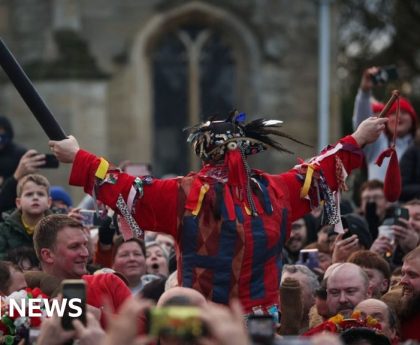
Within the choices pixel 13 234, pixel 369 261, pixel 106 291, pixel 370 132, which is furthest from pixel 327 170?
pixel 13 234

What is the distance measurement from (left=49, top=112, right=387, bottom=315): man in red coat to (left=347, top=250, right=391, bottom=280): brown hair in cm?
159

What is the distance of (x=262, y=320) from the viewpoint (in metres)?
5.66

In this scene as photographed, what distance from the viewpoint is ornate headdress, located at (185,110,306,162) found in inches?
316

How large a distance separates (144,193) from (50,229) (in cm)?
94

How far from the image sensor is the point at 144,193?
7.90 metres

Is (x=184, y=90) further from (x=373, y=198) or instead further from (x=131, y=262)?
(x=131, y=262)

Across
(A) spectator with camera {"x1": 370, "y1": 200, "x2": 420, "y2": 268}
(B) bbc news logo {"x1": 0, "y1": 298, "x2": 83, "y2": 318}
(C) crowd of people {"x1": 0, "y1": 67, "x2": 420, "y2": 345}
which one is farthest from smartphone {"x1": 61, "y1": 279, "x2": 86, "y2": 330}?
(A) spectator with camera {"x1": 370, "y1": 200, "x2": 420, "y2": 268}

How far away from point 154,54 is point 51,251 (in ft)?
44.3

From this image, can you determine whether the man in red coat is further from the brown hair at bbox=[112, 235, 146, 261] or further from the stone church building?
the stone church building

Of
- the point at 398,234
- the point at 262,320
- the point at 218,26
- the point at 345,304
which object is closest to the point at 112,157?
the point at 218,26

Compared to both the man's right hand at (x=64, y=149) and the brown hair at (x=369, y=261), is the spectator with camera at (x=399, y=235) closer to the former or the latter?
the brown hair at (x=369, y=261)

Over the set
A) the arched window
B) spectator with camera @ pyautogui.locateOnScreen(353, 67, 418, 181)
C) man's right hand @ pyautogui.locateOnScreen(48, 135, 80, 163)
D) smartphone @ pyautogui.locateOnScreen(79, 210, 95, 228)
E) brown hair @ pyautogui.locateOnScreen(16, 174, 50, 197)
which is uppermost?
the arched window

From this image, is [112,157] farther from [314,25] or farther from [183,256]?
[183,256]

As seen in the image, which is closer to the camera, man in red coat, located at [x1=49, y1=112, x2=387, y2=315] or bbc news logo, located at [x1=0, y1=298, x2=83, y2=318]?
bbc news logo, located at [x1=0, y1=298, x2=83, y2=318]
